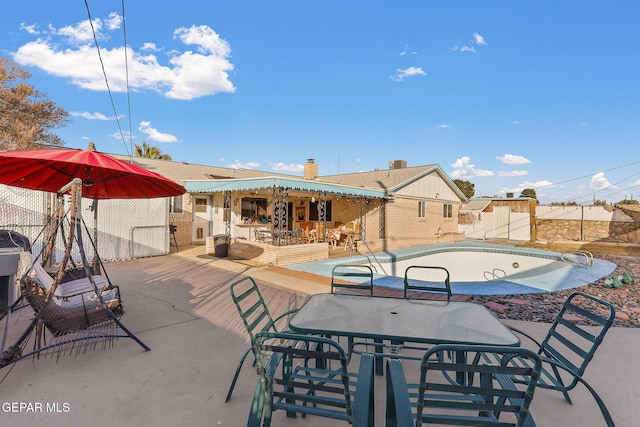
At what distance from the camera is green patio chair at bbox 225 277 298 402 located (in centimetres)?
285

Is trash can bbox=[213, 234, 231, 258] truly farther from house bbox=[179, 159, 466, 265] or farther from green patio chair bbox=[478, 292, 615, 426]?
green patio chair bbox=[478, 292, 615, 426]

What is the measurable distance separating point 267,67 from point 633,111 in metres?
25.9

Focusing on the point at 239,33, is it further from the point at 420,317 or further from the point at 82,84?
the point at 420,317

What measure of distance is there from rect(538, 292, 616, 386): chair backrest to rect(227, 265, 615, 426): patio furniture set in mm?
13

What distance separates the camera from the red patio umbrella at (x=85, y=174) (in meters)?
3.71

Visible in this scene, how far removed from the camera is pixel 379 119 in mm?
23203

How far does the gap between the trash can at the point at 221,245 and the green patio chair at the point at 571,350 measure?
9.94 meters

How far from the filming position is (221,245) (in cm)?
1158

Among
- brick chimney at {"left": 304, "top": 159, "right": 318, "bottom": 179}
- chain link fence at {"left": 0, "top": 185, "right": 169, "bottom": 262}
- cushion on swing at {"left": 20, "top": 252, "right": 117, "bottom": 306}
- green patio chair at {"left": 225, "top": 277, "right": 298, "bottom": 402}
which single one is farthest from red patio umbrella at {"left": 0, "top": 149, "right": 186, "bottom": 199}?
brick chimney at {"left": 304, "top": 159, "right": 318, "bottom": 179}

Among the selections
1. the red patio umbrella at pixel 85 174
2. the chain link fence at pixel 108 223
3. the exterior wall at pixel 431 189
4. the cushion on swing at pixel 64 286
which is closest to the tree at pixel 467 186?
the exterior wall at pixel 431 189

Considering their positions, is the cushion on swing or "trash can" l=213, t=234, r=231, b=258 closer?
the cushion on swing

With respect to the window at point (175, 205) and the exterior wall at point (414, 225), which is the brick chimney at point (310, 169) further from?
the window at point (175, 205)

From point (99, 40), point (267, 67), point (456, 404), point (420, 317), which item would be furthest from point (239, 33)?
point (456, 404)

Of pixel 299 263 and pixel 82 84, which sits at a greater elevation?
A: pixel 82 84
